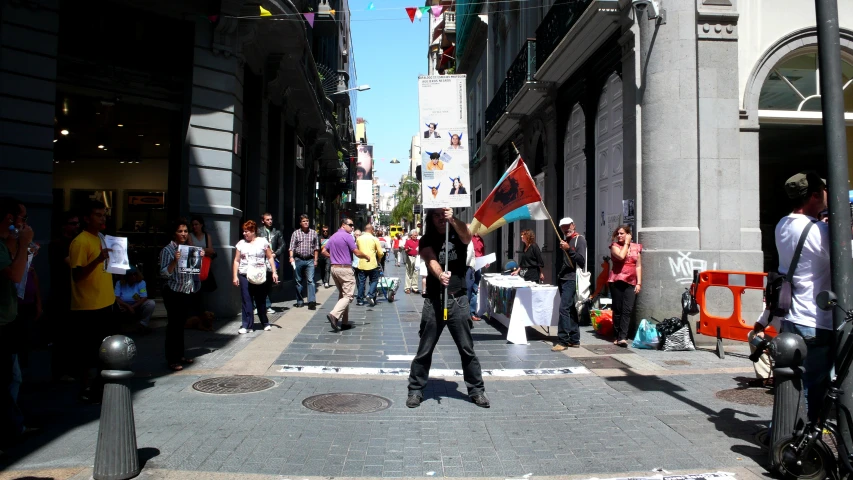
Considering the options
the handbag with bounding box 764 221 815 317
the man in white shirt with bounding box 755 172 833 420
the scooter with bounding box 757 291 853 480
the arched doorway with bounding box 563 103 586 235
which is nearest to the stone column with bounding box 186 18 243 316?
the arched doorway with bounding box 563 103 586 235

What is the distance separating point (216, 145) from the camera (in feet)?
40.1

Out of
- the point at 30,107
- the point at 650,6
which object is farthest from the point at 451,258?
the point at 30,107

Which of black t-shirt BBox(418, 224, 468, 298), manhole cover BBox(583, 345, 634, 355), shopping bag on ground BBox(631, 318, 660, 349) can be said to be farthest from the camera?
shopping bag on ground BBox(631, 318, 660, 349)

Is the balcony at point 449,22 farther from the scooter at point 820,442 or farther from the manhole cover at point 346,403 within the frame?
the scooter at point 820,442

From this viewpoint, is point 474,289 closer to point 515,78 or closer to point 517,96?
point 517,96

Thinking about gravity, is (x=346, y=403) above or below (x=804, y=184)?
below

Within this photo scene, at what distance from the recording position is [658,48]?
10.1 metres

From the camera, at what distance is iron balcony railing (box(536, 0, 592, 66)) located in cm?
1267

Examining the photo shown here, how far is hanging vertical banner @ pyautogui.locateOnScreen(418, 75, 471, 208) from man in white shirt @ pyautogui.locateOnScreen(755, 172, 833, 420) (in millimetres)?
2793

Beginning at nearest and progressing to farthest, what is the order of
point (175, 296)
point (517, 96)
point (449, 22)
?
point (175, 296), point (517, 96), point (449, 22)

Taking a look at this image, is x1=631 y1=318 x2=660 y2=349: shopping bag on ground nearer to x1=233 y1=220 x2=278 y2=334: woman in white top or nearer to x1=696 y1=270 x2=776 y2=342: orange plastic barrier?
x1=696 y1=270 x2=776 y2=342: orange plastic barrier

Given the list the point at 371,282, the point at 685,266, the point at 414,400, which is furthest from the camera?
the point at 371,282

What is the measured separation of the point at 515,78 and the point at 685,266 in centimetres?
999

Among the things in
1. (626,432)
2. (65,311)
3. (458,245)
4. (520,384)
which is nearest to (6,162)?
(65,311)
